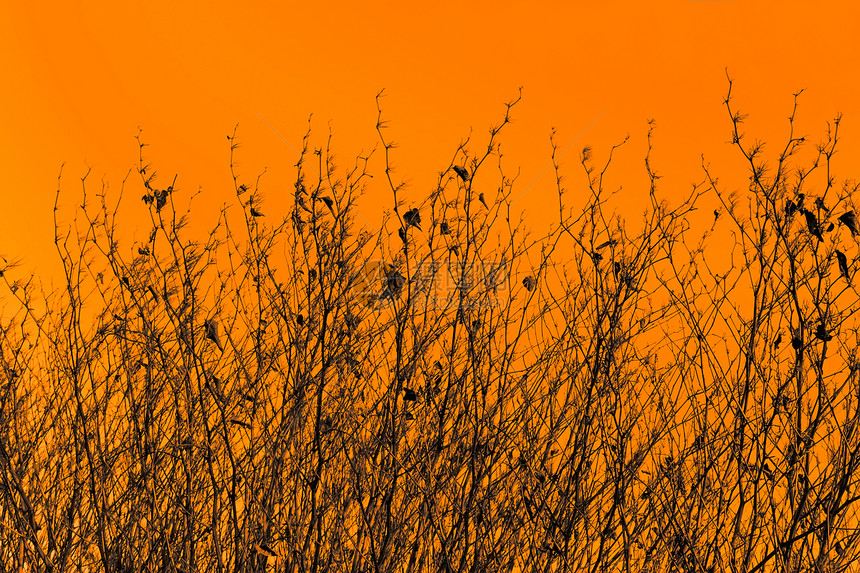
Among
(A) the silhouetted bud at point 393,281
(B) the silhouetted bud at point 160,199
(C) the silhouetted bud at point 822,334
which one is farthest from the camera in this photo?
(B) the silhouetted bud at point 160,199

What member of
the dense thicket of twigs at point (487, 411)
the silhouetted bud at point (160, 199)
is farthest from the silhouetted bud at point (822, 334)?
the silhouetted bud at point (160, 199)

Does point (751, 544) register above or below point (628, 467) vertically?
below

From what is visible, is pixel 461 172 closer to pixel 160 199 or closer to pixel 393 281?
pixel 393 281

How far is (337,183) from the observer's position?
9.24 ft

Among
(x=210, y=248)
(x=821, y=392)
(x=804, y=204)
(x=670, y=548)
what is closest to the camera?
(x=821, y=392)

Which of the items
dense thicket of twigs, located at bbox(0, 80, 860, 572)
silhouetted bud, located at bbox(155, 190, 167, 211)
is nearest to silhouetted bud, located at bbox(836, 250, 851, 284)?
dense thicket of twigs, located at bbox(0, 80, 860, 572)

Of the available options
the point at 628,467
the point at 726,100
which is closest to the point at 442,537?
the point at 628,467

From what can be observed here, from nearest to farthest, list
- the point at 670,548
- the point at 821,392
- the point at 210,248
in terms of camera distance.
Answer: the point at 821,392 → the point at 670,548 → the point at 210,248

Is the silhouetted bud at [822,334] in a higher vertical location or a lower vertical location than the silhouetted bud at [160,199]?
lower

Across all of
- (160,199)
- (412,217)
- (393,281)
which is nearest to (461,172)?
(412,217)

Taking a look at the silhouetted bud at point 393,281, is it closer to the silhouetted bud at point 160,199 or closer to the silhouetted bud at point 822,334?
the silhouetted bud at point 160,199

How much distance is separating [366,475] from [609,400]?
3.28 feet

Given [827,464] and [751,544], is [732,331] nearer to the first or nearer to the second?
[827,464]

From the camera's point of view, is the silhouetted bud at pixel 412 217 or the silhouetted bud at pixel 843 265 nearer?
the silhouetted bud at pixel 843 265
